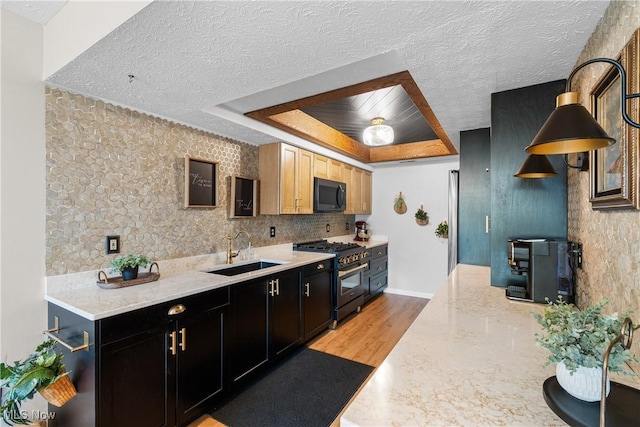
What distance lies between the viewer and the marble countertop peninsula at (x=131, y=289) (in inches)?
59.4

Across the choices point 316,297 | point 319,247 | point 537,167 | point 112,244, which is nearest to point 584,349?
point 537,167

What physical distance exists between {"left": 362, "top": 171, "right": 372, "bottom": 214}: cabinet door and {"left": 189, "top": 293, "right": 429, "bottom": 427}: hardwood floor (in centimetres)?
156

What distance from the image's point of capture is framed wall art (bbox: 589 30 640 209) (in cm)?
87

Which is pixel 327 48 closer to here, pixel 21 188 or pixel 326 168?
pixel 21 188

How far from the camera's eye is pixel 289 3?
3.42 feet

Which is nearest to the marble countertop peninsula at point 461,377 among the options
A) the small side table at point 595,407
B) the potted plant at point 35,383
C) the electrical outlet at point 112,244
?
the small side table at point 595,407

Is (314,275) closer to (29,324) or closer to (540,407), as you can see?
(29,324)

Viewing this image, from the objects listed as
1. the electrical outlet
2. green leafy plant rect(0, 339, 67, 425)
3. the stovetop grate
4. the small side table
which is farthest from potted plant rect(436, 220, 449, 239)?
green leafy plant rect(0, 339, 67, 425)

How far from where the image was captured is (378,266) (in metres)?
4.63

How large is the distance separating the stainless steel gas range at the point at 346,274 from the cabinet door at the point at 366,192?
994 mm

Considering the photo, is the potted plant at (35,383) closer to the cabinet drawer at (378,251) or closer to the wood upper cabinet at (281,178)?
the wood upper cabinet at (281,178)

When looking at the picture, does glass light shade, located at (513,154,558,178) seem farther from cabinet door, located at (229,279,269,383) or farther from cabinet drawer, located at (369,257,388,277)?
cabinet drawer, located at (369,257,388,277)

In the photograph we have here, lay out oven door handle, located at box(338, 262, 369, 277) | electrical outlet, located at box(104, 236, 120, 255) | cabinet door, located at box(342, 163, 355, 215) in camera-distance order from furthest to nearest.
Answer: cabinet door, located at box(342, 163, 355, 215)
oven door handle, located at box(338, 262, 369, 277)
electrical outlet, located at box(104, 236, 120, 255)

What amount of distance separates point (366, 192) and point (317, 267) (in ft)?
7.37
